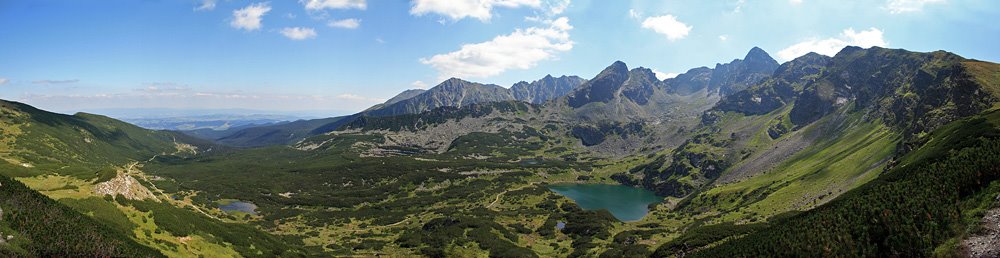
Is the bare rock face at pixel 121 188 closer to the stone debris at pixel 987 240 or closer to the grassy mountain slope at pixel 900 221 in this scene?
the grassy mountain slope at pixel 900 221

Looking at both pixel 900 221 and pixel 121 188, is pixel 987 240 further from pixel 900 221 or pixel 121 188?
pixel 121 188

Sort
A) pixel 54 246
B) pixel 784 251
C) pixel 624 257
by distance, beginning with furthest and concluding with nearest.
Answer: pixel 624 257 → pixel 784 251 → pixel 54 246

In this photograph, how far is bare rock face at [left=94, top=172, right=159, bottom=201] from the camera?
59.2 meters

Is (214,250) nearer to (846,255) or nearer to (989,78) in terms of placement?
(846,255)

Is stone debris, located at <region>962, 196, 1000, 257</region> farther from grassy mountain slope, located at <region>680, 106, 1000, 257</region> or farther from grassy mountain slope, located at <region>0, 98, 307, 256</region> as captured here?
grassy mountain slope, located at <region>0, 98, 307, 256</region>

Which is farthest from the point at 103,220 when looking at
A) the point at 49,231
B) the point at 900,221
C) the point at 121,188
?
the point at 900,221

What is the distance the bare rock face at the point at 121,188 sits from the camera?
59.2 meters

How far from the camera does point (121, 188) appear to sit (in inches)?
2456

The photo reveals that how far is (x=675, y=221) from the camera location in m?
179

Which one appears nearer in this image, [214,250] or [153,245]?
[153,245]

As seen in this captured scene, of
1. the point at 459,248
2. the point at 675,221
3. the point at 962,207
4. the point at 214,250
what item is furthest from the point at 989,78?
the point at 214,250

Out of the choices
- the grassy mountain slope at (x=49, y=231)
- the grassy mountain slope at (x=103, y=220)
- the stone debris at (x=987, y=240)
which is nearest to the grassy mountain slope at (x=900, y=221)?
the stone debris at (x=987, y=240)

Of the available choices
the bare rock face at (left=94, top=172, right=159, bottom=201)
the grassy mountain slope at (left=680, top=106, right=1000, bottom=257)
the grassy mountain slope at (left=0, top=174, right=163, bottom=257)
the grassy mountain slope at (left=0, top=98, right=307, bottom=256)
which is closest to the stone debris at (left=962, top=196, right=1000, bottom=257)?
the grassy mountain slope at (left=680, top=106, right=1000, bottom=257)

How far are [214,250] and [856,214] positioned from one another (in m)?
84.1
